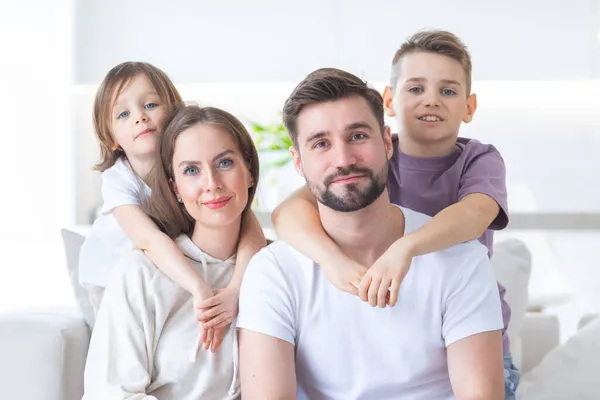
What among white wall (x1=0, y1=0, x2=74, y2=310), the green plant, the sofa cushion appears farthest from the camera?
white wall (x1=0, y1=0, x2=74, y2=310)

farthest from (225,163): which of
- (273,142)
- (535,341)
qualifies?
(273,142)

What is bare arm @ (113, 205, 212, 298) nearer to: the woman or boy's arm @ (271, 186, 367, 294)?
the woman

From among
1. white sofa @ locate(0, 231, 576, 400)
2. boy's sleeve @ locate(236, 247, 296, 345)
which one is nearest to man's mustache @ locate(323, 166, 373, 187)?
boy's sleeve @ locate(236, 247, 296, 345)

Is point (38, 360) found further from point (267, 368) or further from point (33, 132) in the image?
point (33, 132)

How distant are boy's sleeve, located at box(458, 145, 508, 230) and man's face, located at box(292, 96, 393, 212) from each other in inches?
10.0

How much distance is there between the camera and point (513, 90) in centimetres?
409

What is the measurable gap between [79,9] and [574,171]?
2.62 m

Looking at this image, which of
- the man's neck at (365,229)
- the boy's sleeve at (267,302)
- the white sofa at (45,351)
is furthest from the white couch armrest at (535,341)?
the boy's sleeve at (267,302)

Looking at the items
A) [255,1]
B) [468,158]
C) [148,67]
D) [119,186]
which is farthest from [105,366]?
[255,1]

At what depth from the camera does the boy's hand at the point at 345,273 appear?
154 cm

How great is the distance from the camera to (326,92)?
1.65m

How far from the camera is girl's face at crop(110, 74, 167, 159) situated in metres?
1.88

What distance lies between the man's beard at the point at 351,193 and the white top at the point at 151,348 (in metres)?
0.35

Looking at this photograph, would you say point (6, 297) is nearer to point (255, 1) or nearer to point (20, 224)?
point (20, 224)
